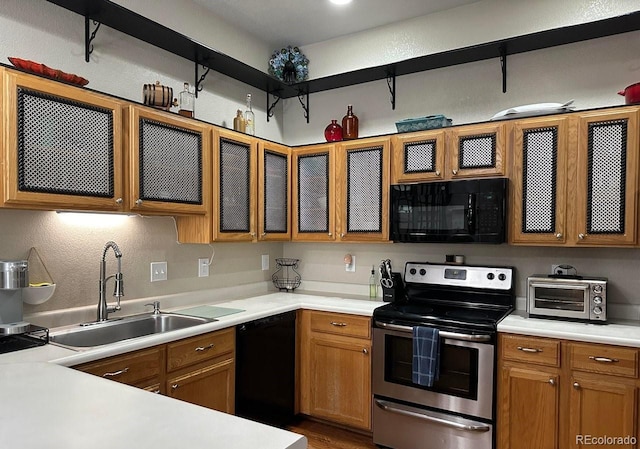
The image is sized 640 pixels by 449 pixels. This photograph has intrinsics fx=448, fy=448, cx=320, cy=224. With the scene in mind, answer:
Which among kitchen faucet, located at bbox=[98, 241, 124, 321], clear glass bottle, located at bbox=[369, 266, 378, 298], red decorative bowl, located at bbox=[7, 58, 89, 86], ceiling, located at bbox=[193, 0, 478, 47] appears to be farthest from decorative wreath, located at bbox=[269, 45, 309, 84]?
kitchen faucet, located at bbox=[98, 241, 124, 321]

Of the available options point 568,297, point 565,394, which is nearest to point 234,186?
point 568,297

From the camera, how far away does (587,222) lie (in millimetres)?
2504

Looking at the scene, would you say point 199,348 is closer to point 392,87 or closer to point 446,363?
point 446,363

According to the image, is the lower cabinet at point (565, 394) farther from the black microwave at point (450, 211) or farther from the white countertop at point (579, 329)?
the black microwave at point (450, 211)

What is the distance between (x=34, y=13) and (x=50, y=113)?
682 millimetres

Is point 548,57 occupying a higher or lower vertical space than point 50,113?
higher

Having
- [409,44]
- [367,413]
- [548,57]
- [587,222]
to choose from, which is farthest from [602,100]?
[367,413]

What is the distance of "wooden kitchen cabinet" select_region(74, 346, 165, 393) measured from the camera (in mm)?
1896

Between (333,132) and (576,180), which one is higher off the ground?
(333,132)

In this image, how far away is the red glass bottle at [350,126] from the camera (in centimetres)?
347

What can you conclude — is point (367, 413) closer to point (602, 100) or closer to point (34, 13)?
point (602, 100)

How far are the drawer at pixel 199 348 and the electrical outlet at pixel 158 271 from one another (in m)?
0.64

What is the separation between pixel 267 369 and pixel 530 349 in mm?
1544

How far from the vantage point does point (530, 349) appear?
2.39 metres
